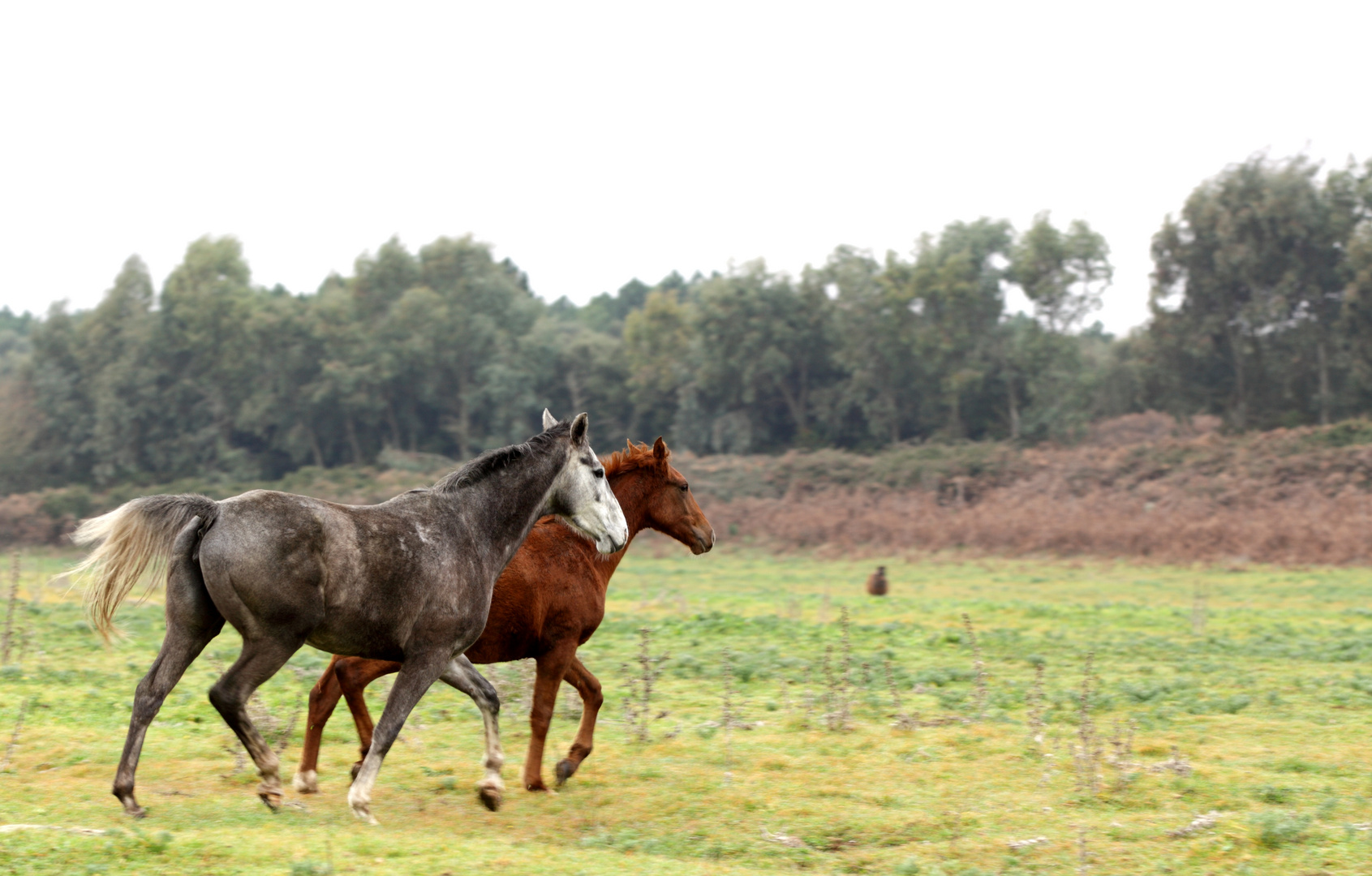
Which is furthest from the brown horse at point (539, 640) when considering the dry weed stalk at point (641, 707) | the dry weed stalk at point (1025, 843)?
the dry weed stalk at point (1025, 843)

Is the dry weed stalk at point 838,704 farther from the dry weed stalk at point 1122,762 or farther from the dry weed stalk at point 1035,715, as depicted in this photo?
the dry weed stalk at point 1122,762

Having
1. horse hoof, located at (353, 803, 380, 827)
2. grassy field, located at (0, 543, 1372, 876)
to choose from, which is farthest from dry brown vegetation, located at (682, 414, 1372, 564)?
horse hoof, located at (353, 803, 380, 827)

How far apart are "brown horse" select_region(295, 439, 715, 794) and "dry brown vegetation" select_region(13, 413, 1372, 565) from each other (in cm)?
2708

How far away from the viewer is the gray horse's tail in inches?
271

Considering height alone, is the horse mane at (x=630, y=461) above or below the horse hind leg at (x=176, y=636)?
above

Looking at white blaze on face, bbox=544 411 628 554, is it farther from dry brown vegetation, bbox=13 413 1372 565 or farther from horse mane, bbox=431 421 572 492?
dry brown vegetation, bbox=13 413 1372 565

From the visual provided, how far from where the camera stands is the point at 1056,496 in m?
41.8

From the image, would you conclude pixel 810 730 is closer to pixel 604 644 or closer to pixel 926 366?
pixel 604 644

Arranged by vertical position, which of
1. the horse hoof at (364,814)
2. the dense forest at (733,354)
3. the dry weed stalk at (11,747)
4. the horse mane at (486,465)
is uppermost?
the dense forest at (733,354)

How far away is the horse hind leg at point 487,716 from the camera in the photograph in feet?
26.1

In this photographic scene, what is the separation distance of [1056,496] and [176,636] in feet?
125

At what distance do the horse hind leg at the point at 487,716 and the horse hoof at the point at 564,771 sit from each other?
1.32 ft

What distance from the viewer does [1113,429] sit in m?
51.0

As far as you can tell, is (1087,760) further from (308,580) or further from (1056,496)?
(1056,496)
